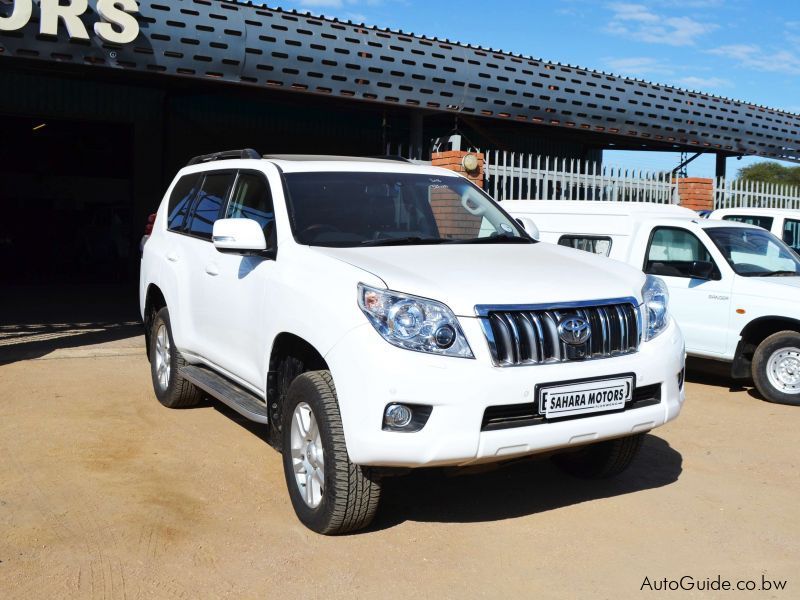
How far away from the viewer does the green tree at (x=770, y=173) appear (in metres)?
49.0

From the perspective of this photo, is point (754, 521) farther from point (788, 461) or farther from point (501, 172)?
point (501, 172)

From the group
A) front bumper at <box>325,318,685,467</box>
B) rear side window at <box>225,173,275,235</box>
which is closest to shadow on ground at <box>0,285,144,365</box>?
rear side window at <box>225,173,275,235</box>

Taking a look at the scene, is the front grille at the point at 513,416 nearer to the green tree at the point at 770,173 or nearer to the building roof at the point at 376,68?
the building roof at the point at 376,68

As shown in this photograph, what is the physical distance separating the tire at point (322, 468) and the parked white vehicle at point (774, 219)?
292 inches

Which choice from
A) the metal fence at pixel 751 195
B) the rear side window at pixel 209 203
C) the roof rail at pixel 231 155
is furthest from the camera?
the metal fence at pixel 751 195

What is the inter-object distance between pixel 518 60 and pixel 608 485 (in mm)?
10029

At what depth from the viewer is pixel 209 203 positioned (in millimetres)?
6043

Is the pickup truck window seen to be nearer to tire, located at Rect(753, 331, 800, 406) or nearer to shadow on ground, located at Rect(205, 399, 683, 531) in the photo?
tire, located at Rect(753, 331, 800, 406)

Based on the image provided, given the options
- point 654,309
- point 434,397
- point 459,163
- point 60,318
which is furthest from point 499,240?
point 60,318

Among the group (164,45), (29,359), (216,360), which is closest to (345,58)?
(164,45)

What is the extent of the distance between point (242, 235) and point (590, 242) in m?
5.24

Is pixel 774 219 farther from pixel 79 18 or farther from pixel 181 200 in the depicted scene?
pixel 79 18

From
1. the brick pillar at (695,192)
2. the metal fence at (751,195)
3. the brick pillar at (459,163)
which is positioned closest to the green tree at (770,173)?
the metal fence at (751,195)

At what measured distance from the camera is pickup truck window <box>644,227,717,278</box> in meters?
8.35
